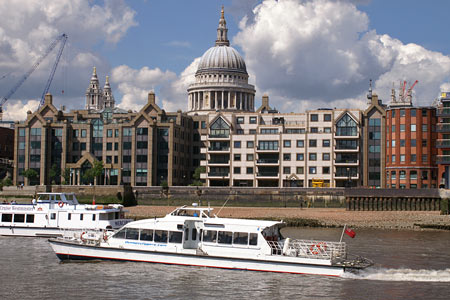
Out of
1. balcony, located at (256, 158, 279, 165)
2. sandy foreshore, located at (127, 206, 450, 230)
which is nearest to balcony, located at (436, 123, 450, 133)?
sandy foreshore, located at (127, 206, 450, 230)

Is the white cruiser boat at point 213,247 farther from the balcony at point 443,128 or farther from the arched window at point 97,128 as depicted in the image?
the arched window at point 97,128

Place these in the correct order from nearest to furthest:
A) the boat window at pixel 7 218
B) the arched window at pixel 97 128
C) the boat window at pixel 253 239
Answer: the boat window at pixel 253 239, the boat window at pixel 7 218, the arched window at pixel 97 128

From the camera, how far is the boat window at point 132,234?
1909 inches

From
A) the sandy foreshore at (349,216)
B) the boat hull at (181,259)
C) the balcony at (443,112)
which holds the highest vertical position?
the balcony at (443,112)

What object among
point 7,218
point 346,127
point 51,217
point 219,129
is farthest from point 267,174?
point 7,218

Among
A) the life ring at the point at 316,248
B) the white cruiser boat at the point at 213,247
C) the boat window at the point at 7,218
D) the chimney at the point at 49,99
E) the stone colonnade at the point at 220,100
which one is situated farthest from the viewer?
the stone colonnade at the point at 220,100

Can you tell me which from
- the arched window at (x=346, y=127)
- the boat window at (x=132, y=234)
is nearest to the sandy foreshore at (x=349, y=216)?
the arched window at (x=346, y=127)

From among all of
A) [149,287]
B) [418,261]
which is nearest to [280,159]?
[418,261]

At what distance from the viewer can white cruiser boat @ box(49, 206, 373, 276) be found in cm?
4453

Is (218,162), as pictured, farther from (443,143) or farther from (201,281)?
(201,281)

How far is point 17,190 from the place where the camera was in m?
127

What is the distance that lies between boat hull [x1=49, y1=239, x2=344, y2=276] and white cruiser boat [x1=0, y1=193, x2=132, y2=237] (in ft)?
52.6

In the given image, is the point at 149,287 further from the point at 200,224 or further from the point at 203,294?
the point at 200,224

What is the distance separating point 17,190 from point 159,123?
101 feet
